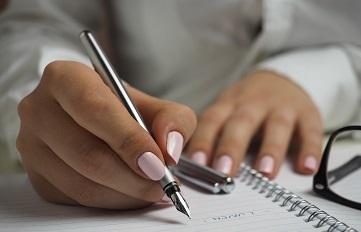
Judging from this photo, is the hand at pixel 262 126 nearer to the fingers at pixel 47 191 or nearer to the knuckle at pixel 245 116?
the knuckle at pixel 245 116

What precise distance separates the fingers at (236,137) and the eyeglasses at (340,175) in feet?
0.19

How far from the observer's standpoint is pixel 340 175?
35 centimetres

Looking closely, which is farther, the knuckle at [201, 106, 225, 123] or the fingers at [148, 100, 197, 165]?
the knuckle at [201, 106, 225, 123]

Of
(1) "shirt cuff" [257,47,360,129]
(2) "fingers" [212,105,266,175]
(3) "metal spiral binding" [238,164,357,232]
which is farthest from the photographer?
(1) "shirt cuff" [257,47,360,129]

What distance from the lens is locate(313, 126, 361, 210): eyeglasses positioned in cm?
31

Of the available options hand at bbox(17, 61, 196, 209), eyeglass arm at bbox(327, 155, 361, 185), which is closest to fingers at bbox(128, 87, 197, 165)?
hand at bbox(17, 61, 196, 209)

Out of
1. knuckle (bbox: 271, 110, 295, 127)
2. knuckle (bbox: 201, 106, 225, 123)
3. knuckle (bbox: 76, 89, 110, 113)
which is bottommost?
knuckle (bbox: 76, 89, 110, 113)

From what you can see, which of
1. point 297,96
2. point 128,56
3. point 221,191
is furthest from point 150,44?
point 221,191

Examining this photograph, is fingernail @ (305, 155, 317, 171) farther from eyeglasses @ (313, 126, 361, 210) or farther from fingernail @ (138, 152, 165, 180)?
fingernail @ (138, 152, 165, 180)

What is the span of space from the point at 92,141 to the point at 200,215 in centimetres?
7

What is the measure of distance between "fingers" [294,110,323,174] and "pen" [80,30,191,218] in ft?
0.41

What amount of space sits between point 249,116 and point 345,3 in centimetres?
18

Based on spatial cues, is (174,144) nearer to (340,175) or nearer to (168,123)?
(168,123)

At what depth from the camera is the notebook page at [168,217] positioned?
26 cm
